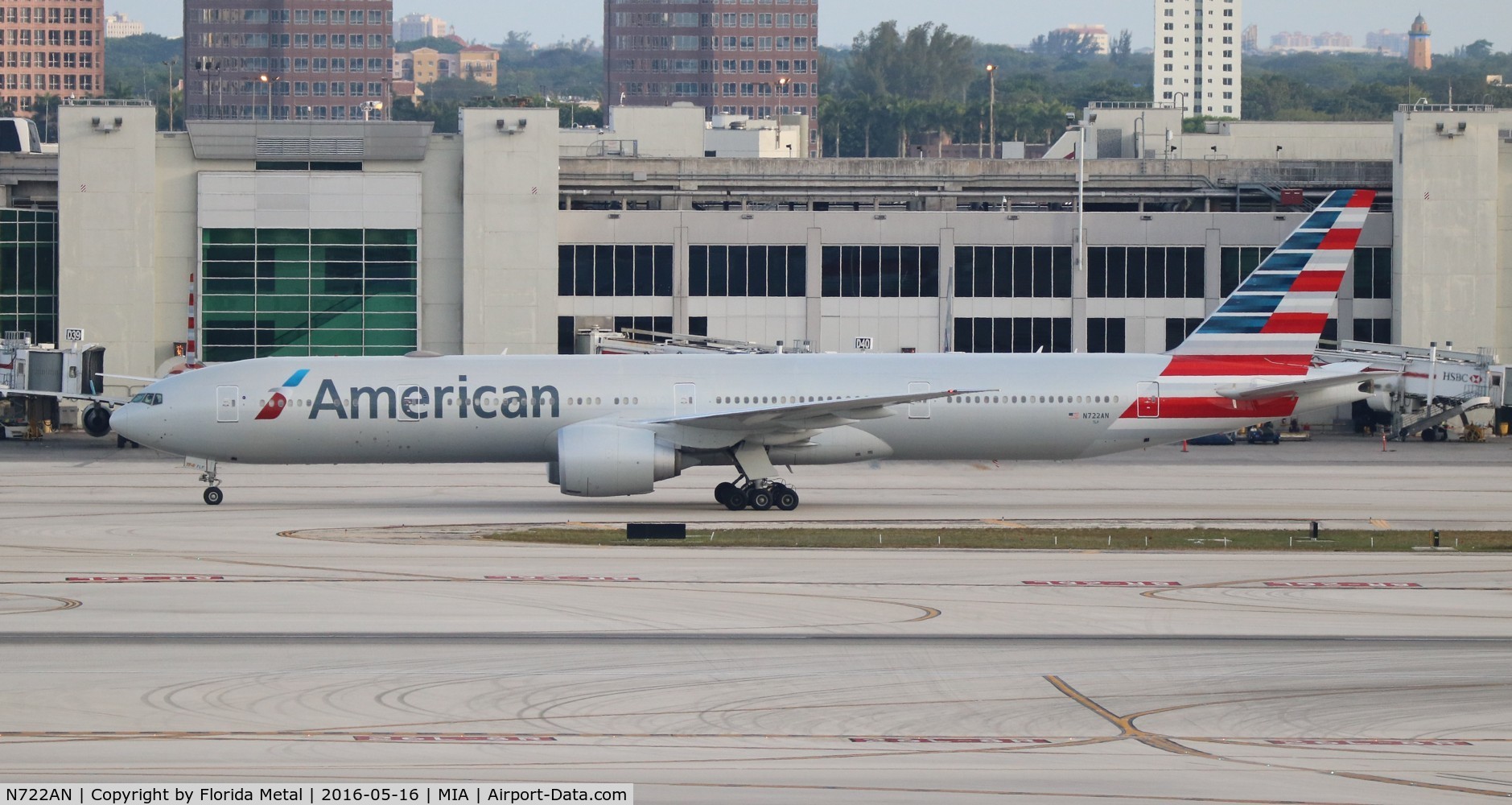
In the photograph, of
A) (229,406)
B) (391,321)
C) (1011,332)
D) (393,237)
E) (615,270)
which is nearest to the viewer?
(229,406)

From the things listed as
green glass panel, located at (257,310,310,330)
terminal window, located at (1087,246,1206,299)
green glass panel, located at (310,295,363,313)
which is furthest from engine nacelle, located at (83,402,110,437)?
terminal window, located at (1087,246,1206,299)

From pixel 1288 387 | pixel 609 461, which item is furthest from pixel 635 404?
pixel 1288 387

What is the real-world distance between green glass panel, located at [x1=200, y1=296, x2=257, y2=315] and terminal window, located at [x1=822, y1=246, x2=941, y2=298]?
23.8 m

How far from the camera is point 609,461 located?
125 ft

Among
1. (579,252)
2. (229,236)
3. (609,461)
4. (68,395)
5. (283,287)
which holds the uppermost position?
(229,236)

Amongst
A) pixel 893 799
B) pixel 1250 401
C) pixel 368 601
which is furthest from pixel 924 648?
pixel 1250 401

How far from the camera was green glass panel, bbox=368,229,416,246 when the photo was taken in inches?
2677

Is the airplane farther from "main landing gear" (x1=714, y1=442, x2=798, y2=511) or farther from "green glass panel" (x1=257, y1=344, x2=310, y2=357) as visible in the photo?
"green glass panel" (x1=257, y1=344, x2=310, y2=357)

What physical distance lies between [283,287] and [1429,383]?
45.1 metres

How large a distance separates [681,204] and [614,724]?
5884 cm

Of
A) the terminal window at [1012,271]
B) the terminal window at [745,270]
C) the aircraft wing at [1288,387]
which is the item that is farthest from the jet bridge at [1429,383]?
the terminal window at [745,270]

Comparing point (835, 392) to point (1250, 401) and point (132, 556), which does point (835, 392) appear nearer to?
point (1250, 401)

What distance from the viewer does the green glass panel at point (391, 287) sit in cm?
6825

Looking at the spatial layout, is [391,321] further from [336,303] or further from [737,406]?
[737,406]
